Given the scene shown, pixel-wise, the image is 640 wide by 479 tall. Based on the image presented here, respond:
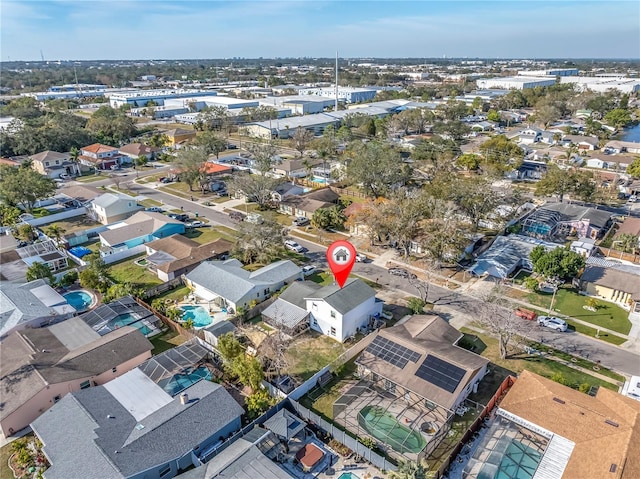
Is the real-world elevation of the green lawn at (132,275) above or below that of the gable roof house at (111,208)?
below

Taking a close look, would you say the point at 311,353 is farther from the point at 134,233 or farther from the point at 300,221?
the point at 134,233

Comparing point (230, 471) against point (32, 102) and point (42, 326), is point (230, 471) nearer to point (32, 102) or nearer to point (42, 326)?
point (42, 326)

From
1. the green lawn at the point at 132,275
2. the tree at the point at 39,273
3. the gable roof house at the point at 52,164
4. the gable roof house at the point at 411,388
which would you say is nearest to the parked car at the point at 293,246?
the green lawn at the point at 132,275

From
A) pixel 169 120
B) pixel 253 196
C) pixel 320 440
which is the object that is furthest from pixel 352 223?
pixel 169 120

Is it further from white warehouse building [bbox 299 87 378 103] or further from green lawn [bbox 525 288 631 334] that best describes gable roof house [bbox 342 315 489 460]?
white warehouse building [bbox 299 87 378 103]

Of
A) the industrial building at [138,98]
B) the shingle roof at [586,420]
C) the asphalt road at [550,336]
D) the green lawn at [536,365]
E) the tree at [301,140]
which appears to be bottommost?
the green lawn at [536,365]

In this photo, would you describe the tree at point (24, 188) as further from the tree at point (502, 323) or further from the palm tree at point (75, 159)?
the tree at point (502, 323)

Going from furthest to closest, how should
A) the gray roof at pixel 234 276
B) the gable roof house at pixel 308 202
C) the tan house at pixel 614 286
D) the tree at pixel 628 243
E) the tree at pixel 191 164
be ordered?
the tree at pixel 191 164, the gable roof house at pixel 308 202, the tree at pixel 628 243, the gray roof at pixel 234 276, the tan house at pixel 614 286
